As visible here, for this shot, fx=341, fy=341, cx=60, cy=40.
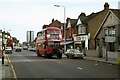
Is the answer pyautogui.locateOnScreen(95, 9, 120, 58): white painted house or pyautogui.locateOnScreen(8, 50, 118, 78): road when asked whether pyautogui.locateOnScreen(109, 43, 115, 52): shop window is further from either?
pyautogui.locateOnScreen(8, 50, 118, 78): road

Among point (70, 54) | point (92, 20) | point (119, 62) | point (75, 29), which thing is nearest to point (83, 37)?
point (92, 20)

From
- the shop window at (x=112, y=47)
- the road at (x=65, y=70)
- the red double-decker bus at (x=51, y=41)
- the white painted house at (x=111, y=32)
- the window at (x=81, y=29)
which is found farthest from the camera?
the window at (x=81, y=29)

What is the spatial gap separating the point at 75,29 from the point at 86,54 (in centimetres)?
1878

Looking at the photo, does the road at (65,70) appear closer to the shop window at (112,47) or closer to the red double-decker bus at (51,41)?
the red double-decker bus at (51,41)

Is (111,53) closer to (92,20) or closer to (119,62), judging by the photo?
(119,62)

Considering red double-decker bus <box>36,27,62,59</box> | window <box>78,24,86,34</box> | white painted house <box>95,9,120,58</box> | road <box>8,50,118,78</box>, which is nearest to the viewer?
road <box>8,50,118,78</box>

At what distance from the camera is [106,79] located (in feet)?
61.9

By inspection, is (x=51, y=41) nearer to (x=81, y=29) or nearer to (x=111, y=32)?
(x=111, y=32)

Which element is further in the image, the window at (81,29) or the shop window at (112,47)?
the window at (81,29)

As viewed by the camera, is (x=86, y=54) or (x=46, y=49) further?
(x=86, y=54)

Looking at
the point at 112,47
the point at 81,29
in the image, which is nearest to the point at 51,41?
the point at 112,47

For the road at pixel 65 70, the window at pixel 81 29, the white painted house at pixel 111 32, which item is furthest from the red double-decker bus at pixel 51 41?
the window at pixel 81 29

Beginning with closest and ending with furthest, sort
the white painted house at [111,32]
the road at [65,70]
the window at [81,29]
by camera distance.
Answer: the road at [65,70]
the white painted house at [111,32]
the window at [81,29]

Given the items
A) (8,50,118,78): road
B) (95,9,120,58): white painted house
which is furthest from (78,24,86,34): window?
(8,50,118,78): road
